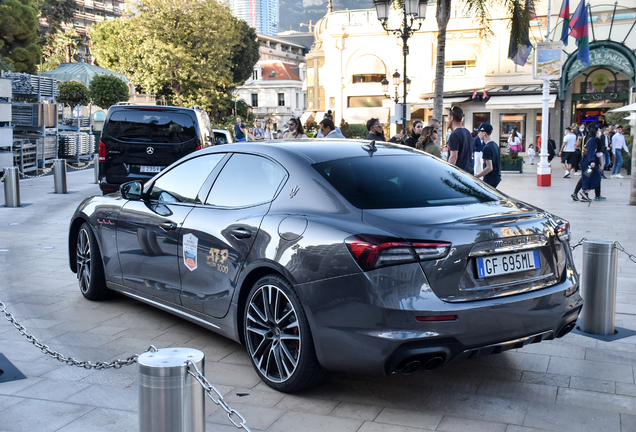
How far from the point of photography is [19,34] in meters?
37.2

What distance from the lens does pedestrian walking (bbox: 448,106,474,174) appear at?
993 cm

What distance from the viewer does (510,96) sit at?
41.2 m

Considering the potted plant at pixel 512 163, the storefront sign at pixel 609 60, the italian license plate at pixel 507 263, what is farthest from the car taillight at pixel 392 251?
the storefront sign at pixel 609 60

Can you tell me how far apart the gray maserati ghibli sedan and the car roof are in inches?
0.6

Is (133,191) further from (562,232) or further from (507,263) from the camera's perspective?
(562,232)

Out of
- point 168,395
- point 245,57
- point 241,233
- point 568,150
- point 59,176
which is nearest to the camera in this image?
point 168,395

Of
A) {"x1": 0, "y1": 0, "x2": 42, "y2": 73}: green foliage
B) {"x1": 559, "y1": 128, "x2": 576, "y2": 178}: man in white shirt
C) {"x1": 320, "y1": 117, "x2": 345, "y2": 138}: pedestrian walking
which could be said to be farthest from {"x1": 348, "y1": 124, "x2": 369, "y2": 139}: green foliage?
{"x1": 320, "y1": 117, "x2": 345, "y2": 138}: pedestrian walking

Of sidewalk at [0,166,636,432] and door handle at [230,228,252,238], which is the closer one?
sidewalk at [0,166,636,432]

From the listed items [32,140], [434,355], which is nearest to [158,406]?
[434,355]

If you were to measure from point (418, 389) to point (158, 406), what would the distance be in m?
1.99

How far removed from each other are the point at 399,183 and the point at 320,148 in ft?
2.09

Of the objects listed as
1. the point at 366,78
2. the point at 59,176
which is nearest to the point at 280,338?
the point at 59,176

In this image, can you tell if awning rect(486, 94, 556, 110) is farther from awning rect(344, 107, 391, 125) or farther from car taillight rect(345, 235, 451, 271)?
car taillight rect(345, 235, 451, 271)

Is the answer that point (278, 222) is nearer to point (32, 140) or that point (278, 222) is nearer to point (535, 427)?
point (535, 427)
